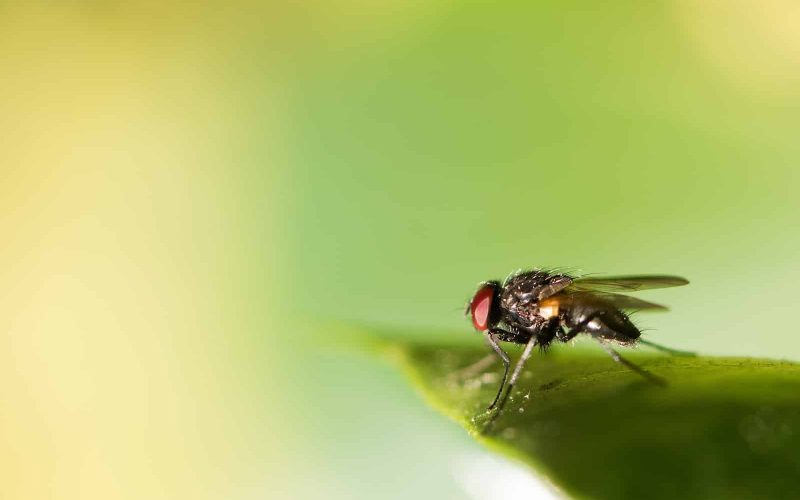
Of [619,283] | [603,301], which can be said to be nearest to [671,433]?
[603,301]

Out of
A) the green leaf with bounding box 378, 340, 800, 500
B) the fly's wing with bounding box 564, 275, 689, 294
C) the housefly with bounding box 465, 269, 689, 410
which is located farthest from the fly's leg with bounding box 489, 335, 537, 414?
the green leaf with bounding box 378, 340, 800, 500

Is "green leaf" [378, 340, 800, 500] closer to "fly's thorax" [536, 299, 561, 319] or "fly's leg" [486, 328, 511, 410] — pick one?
→ "fly's leg" [486, 328, 511, 410]

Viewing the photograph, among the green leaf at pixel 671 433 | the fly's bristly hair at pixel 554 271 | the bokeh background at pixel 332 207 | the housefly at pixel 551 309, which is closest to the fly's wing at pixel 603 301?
the housefly at pixel 551 309

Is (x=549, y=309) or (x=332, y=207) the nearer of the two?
(x=549, y=309)

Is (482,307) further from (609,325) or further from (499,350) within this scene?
(609,325)

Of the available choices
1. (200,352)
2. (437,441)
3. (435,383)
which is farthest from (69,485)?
(435,383)

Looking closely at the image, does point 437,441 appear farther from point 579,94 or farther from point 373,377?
point 579,94

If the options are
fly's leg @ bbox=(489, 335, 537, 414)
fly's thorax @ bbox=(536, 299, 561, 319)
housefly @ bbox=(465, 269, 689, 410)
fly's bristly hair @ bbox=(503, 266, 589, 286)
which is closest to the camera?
fly's leg @ bbox=(489, 335, 537, 414)
